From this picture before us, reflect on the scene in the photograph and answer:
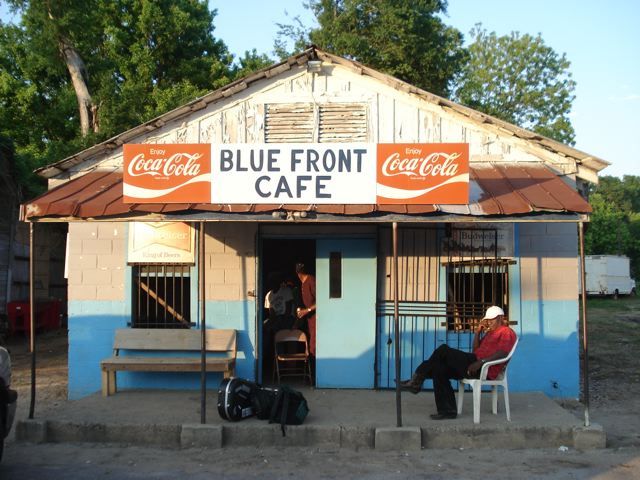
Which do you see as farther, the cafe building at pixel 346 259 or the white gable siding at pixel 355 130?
the white gable siding at pixel 355 130

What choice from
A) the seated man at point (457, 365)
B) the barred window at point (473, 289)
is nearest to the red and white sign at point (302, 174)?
the seated man at point (457, 365)

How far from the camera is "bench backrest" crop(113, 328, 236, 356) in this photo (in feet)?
30.7

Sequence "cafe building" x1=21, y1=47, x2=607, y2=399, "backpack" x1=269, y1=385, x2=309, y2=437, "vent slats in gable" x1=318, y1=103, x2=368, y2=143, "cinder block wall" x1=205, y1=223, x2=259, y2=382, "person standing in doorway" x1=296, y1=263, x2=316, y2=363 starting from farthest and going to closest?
"person standing in doorway" x1=296, y1=263, x2=316, y2=363, "vent slats in gable" x1=318, y1=103, x2=368, y2=143, "cinder block wall" x1=205, y1=223, x2=259, y2=382, "cafe building" x1=21, y1=47, x2=607, y2=399, "backpack" x1=269, y1=385, x2=309, y2=437

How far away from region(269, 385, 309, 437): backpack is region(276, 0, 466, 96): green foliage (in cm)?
1825

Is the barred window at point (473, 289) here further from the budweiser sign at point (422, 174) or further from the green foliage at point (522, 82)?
the green foliage at point (522, 82)

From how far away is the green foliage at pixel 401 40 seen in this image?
78.9 ft

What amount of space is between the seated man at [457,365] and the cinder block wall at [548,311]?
1650 mm

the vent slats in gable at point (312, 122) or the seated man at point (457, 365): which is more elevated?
the vent slats in gable at point (312, 122)

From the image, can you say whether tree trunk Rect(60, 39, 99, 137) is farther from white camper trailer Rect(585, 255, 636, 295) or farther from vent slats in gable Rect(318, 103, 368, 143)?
white camper trailer Rect(585, 255, 636, 295)

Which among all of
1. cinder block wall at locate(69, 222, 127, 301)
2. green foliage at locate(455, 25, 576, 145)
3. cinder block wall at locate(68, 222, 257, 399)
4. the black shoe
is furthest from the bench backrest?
green foliage at locate(455, 25, 576, 145)

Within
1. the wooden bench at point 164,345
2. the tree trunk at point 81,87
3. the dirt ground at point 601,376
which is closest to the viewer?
the dirt ground at point 601,376

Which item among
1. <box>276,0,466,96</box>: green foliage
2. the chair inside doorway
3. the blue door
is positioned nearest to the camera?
the blue door

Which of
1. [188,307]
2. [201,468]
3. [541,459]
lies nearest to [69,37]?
[188,307]

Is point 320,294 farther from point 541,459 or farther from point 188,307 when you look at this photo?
point 541,459
